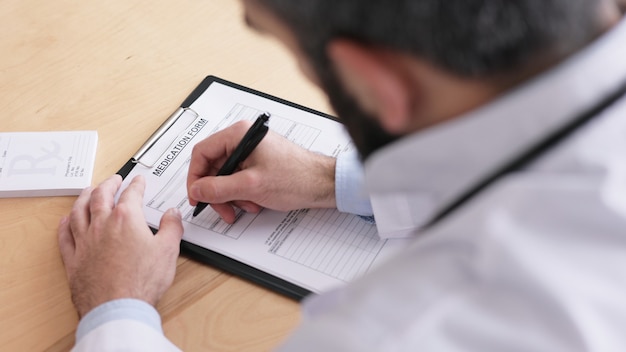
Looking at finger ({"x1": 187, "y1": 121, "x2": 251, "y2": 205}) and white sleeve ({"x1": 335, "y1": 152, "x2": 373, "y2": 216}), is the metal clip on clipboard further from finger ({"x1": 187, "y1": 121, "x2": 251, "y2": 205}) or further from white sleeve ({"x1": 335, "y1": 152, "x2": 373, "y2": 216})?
white sleeve ({"x1": 335, "y1": 152, "x2": 373, "y2": 216})

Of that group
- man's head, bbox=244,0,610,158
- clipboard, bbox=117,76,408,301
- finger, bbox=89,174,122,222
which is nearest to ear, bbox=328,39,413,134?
man's head, bbox=244,0,610,158

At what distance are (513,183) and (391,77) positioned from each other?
A: 5.4 inches

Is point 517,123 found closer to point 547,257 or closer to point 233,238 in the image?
point 547,257

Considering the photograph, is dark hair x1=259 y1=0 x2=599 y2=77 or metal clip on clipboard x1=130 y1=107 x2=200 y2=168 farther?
metal clip on clipboard x1=130 y1=107 x2=200 y2=168

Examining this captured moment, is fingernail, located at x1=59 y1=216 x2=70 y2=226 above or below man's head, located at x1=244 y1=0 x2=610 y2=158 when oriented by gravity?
below

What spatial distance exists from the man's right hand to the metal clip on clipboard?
100 millimetres

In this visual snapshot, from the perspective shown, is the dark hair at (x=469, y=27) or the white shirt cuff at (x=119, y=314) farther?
the white shirt cuff at (x=119, y=314)

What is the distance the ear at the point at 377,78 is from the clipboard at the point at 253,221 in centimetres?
33

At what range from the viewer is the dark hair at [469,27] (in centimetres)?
56

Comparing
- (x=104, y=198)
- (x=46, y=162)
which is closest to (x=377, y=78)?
(x=104, y=198)

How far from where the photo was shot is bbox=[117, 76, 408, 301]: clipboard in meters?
0.94

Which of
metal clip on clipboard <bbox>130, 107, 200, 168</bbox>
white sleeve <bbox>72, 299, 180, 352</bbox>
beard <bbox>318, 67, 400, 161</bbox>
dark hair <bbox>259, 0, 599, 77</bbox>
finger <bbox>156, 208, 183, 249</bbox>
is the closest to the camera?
dark hair <bbox>259, 0, 599, 77</bbox>

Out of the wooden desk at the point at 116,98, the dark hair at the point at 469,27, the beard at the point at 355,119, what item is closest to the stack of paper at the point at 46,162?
the wooden desk at the point at 116,98

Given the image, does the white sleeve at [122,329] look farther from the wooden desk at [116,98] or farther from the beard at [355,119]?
the beard at [355,119]
